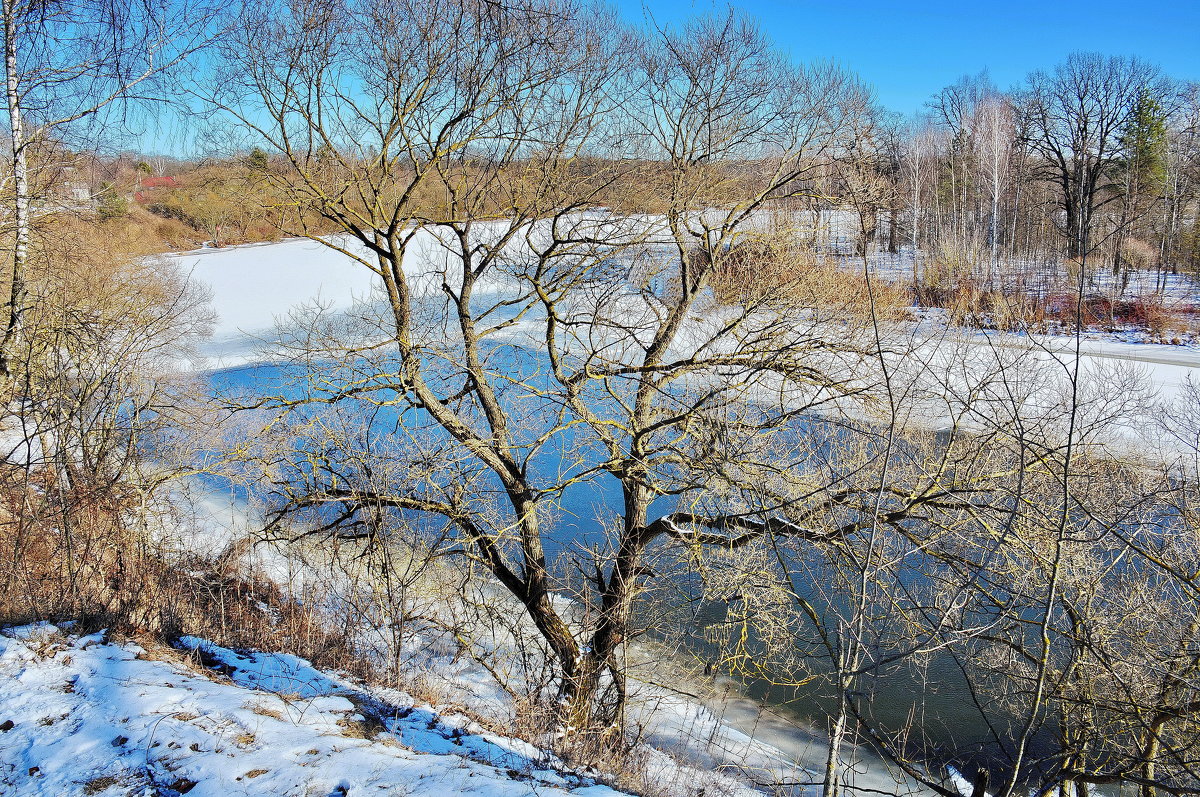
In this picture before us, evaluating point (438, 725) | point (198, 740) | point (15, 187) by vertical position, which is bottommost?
point (438, 725)

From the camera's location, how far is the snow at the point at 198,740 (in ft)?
9.01

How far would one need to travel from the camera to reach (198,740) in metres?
2.99

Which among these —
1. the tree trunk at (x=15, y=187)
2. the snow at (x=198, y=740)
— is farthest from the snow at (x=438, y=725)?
the tree trunk at (x=15, y=187)

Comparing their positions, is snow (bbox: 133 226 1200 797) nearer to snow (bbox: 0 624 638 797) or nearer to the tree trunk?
snow (bbox: 0 624 638 797)

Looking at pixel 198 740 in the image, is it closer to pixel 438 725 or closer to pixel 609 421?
pixel 438 725

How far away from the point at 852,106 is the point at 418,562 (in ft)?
21.7

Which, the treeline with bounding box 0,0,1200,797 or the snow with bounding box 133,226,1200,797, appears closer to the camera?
the snow with bounding box 133,226,1200,797

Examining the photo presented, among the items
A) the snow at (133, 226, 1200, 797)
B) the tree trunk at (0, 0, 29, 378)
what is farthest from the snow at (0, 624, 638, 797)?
the tree trunk at (0, 0, 29, 378)

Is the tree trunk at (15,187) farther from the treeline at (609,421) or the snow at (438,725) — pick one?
the snow at (438,725)

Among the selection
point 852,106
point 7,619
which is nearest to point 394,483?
point 7,619

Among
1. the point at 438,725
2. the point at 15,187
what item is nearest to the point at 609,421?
the point at 438,725

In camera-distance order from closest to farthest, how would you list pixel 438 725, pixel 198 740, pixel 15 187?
pixel 198 740 → pixel 438 725 → pixel 15 187

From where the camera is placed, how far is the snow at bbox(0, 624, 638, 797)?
275 cm

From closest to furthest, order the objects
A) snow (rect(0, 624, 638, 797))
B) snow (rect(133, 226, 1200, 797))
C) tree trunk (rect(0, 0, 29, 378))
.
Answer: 1. snow (rect(0, 624, 638, 797))
2. snow (rect(133, 226, 1200, 797))
3. tree trunk (rect(0, 0, 29, 378))
